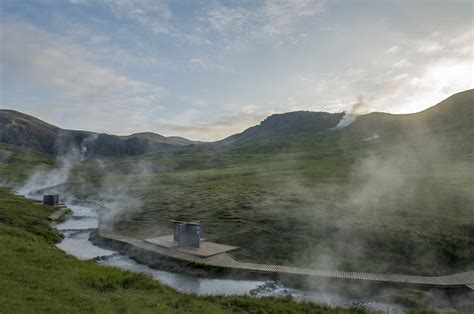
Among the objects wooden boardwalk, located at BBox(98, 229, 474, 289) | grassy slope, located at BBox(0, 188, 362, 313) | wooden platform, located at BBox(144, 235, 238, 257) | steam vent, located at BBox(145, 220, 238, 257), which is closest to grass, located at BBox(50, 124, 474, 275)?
wooden platform, located at BBox(144, 235, 238, 257)

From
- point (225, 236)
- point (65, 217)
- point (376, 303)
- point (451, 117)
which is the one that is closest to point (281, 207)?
point (225, 236)

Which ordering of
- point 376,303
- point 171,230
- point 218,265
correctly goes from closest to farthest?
point 376,303 → point 218,265 → point 171,230

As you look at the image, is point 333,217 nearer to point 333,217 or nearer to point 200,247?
point 333,217

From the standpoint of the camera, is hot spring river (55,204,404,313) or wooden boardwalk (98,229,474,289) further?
wooden boardwalk (98,229,474,289)

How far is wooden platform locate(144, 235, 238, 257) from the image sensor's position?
30.2 meters

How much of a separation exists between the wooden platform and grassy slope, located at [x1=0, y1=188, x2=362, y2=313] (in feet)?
28.8

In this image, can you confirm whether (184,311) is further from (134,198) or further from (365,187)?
(134,198)

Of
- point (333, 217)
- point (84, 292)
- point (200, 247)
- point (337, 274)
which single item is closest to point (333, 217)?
point (333, 217)

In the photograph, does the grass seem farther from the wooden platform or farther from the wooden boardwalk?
the wooden boardwalk

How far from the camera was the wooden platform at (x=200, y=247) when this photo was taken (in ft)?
99.1

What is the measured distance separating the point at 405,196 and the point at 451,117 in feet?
505

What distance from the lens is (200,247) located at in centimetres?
3219

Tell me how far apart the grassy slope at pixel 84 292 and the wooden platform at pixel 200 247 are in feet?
28.8

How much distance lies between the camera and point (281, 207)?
46.8m
